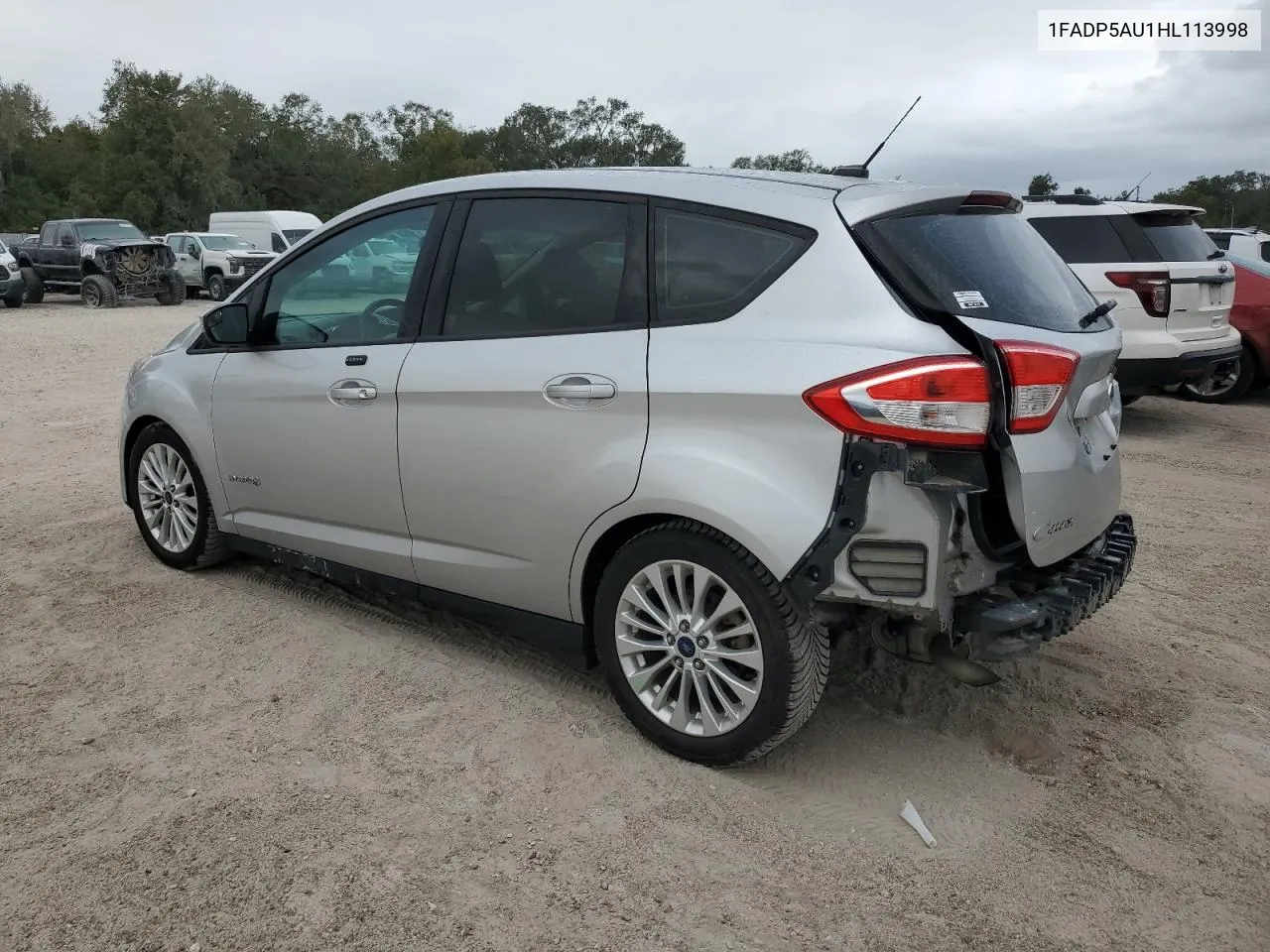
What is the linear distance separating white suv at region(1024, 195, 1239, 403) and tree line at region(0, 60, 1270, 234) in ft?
54.5

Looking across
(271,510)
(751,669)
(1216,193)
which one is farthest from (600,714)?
(1216,193)

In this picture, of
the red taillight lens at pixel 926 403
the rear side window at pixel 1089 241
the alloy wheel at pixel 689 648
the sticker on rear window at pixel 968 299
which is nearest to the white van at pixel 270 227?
the rear side window at pixel 1089 241

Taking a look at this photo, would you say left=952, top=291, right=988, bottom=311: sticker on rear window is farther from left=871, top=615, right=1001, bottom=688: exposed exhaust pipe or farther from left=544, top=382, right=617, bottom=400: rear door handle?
left=544, top=382, right=617, bottom=400: rear door handle

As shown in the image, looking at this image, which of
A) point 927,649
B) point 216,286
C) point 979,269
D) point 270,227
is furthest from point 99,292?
point 927,649

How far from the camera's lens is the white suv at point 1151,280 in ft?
27.1

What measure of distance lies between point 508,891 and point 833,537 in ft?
4.05

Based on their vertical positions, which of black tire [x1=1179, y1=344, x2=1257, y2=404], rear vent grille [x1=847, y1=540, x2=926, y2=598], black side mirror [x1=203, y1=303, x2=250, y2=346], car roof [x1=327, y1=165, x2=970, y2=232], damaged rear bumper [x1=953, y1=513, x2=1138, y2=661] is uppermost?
car roof [x1=327, y1=165, x2=970, y2=232]

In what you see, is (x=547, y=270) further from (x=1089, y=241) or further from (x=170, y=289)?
(x=170, y=289)

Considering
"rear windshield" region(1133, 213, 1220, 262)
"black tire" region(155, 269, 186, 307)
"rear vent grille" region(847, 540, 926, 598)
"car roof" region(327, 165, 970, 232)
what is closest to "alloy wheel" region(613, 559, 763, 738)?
"rear vent grille" region(847, 540, 926, 598)

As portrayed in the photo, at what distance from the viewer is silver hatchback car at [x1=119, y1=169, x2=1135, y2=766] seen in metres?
2.79

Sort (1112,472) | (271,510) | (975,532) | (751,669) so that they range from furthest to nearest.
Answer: (271,510), (1112,472), (751,669), (975,532)

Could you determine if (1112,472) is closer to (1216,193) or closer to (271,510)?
(271,510)

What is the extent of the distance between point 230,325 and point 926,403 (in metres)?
3.00

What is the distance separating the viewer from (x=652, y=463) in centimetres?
Answer: 308
